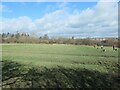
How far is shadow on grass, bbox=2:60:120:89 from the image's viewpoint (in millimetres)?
9328

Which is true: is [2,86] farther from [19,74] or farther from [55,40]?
[55,40]

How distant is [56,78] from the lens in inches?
401

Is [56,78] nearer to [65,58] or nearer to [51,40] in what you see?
[65,58]

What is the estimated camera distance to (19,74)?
10.9 meters

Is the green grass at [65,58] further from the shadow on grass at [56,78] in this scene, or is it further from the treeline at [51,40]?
the treeline at [51,40]

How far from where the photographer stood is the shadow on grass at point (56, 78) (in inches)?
367

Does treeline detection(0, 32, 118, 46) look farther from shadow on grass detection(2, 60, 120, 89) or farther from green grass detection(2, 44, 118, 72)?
shadow on grass detection(2, 60, 120, 89)

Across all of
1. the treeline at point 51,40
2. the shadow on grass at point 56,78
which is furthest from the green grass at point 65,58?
the treeline at point 51,40

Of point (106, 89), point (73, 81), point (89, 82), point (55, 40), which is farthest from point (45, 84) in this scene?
point (55, 40)

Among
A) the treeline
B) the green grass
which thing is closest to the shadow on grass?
the green grass

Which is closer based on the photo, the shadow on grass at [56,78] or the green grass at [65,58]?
the shadow on grass at [56,78]

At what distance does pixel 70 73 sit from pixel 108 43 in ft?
114

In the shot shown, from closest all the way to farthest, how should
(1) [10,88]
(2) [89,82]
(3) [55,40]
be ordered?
1. (1) [10,88]
2. (2) [89,82]
3. (3) [55,40]

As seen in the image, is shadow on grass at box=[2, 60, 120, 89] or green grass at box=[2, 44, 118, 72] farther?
green grass at box=[2, 44, 118, 72]
